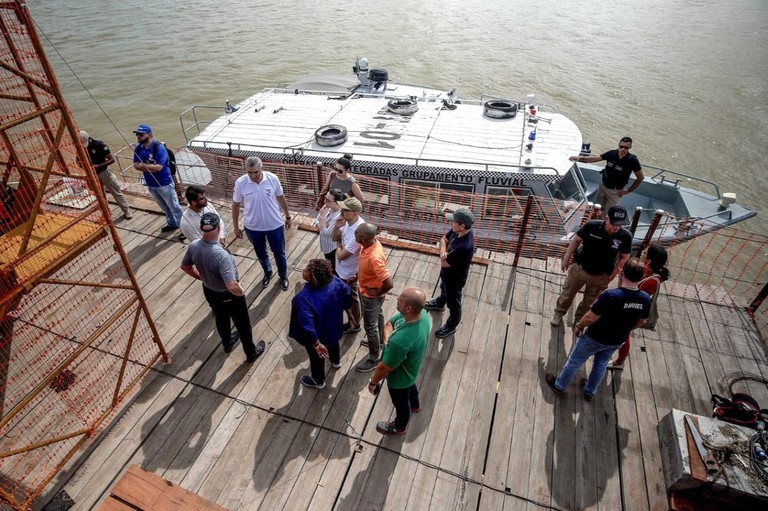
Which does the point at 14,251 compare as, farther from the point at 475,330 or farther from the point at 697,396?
the point at 697,396

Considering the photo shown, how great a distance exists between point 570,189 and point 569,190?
3cm

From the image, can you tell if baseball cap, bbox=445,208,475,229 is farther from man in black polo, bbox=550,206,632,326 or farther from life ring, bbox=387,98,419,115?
life ring, bbox=387,98,419,115

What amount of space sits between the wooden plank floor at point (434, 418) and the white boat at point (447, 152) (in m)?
3.22

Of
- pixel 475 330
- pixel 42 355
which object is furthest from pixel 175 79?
pixel 475 330

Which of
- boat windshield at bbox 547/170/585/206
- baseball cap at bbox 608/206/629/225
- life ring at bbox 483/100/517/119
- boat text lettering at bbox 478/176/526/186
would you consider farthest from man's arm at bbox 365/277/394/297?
life ring at bbox 483/100/517/119

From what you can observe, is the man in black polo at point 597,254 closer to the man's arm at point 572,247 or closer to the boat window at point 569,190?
the man's arm at point 572,247

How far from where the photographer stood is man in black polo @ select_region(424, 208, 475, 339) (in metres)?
5.00

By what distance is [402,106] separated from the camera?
36.3 feet

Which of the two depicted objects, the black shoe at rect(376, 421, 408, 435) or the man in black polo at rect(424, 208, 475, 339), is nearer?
the black shoe at rect(376, 421, 408, 435)

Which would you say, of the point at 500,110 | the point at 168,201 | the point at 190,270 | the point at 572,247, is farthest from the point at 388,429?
the point at 500,110

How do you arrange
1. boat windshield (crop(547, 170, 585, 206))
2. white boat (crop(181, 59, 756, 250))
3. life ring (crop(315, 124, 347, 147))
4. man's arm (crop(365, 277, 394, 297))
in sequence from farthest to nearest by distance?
life ring (crop(315, 124, 347, 147)), boat windshield (crop(547, 170, 585, 206)), white boat (crop(181, 59, 756, 250)), man's arm (crop(365, 277, 394, 297))

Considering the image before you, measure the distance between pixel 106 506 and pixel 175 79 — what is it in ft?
78.3

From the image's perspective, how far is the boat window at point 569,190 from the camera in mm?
9477

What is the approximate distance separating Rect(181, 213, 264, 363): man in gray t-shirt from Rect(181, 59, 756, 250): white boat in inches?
180
